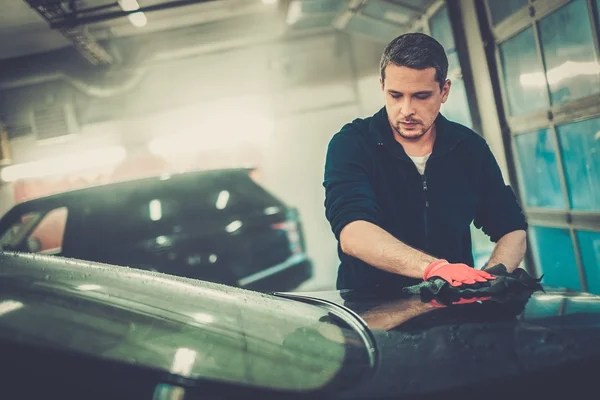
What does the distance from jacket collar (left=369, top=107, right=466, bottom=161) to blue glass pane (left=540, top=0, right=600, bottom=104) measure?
200cm

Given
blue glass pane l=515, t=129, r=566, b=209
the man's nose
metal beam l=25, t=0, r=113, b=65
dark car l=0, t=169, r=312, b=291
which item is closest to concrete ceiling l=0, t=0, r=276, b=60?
metal beam l=25, t=0, r=113, b=65

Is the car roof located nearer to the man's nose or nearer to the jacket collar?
the jacket collar

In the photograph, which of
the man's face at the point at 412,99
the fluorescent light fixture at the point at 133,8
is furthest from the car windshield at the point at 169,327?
the fluorescent light fixture at the point at 133,8

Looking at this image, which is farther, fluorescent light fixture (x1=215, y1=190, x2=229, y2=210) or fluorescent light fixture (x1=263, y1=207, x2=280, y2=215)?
fluorescent light fixture (x1=263, y1=207, x2=280, y2=215)

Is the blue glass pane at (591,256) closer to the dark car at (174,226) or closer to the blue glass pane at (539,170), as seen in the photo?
the blue glass pane at (539,170)

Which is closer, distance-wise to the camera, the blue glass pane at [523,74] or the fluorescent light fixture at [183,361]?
the fluorescent light fixture at [183,361]

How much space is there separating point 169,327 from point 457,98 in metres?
5.75

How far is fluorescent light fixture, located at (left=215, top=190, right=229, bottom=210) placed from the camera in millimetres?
4191

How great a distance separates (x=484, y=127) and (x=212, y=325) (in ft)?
16.0

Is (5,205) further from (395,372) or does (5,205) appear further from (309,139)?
(395,372)

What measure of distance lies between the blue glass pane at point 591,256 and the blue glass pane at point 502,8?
208cm

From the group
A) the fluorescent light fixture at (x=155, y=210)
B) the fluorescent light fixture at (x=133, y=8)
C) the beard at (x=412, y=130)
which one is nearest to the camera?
the beard at (x=412, y=130)

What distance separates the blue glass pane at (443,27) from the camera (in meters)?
5.74

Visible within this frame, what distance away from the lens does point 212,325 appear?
129cm
